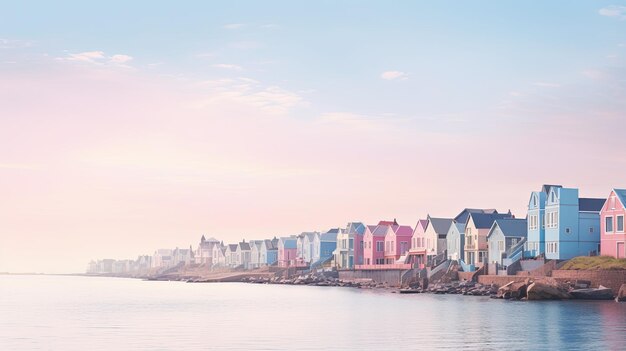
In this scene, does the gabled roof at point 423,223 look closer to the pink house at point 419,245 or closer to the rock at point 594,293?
the pink house at point 419,245

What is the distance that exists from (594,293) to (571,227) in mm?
16928

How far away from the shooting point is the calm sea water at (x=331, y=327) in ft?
162

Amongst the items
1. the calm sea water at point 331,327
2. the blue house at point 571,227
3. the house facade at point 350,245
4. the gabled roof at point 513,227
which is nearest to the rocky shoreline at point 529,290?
the calm sea water at point 331,327

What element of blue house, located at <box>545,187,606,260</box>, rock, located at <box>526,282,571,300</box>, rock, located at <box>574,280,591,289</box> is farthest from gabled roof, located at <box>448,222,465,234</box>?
rock, located at <box>526,282,571,300</box>

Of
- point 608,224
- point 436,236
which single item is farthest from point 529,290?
point 436,236

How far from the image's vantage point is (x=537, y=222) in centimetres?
10925

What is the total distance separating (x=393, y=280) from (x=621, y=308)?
214ft

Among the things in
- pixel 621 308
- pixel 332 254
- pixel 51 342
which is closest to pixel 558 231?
pixel 621 308

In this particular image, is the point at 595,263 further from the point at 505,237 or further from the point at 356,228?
the point at 356,228

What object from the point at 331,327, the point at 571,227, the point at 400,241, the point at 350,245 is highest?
the point at 571,227

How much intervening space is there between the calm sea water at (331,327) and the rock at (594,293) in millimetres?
4584

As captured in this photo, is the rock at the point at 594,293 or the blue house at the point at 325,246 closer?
the rock at the point at 594,293

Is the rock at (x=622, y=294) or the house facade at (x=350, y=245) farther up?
the house facade at (x=350, y=245)

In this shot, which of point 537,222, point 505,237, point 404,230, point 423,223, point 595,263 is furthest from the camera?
point 404,230
